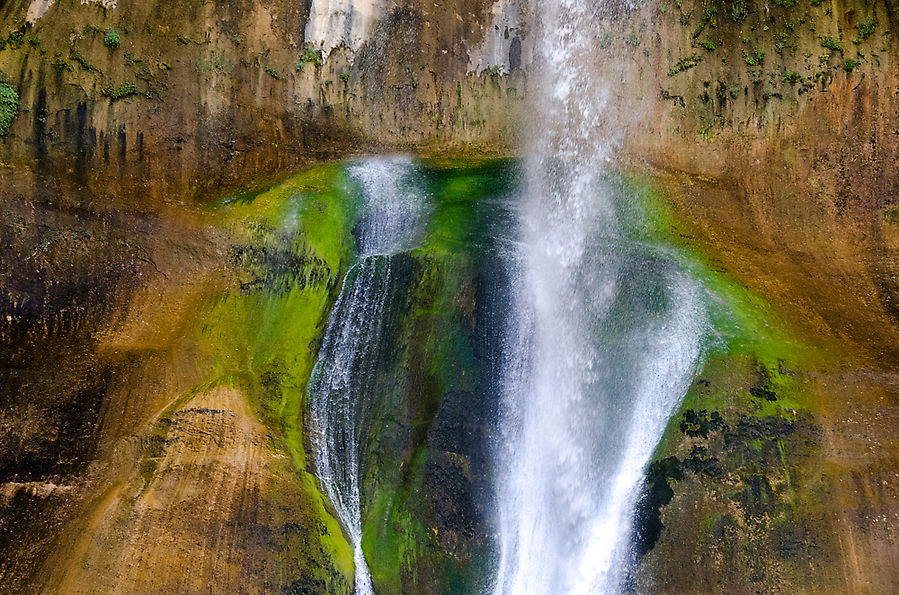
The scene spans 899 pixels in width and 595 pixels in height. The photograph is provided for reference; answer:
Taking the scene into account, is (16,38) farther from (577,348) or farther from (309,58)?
(577,348)

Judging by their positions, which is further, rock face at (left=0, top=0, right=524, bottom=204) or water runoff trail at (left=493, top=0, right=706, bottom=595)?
rock face at (left=0, top=0, right=524, bottom=204)

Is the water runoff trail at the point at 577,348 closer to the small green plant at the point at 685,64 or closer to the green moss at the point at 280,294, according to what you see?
the small green plant at the point at 685,64

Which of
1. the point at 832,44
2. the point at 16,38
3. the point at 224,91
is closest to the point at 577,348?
the point at 832,44

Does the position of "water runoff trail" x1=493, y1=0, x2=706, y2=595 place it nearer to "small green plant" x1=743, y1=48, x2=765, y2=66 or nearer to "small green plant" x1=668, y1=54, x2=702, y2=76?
"small green plant" x1=668, y1=54, x2=702, y2=76

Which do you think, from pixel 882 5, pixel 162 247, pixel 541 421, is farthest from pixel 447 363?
pixel 882 5

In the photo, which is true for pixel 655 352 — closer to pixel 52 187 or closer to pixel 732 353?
pixel 732 353

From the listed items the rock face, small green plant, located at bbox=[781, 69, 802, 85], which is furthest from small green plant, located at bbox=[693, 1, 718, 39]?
the rock face
